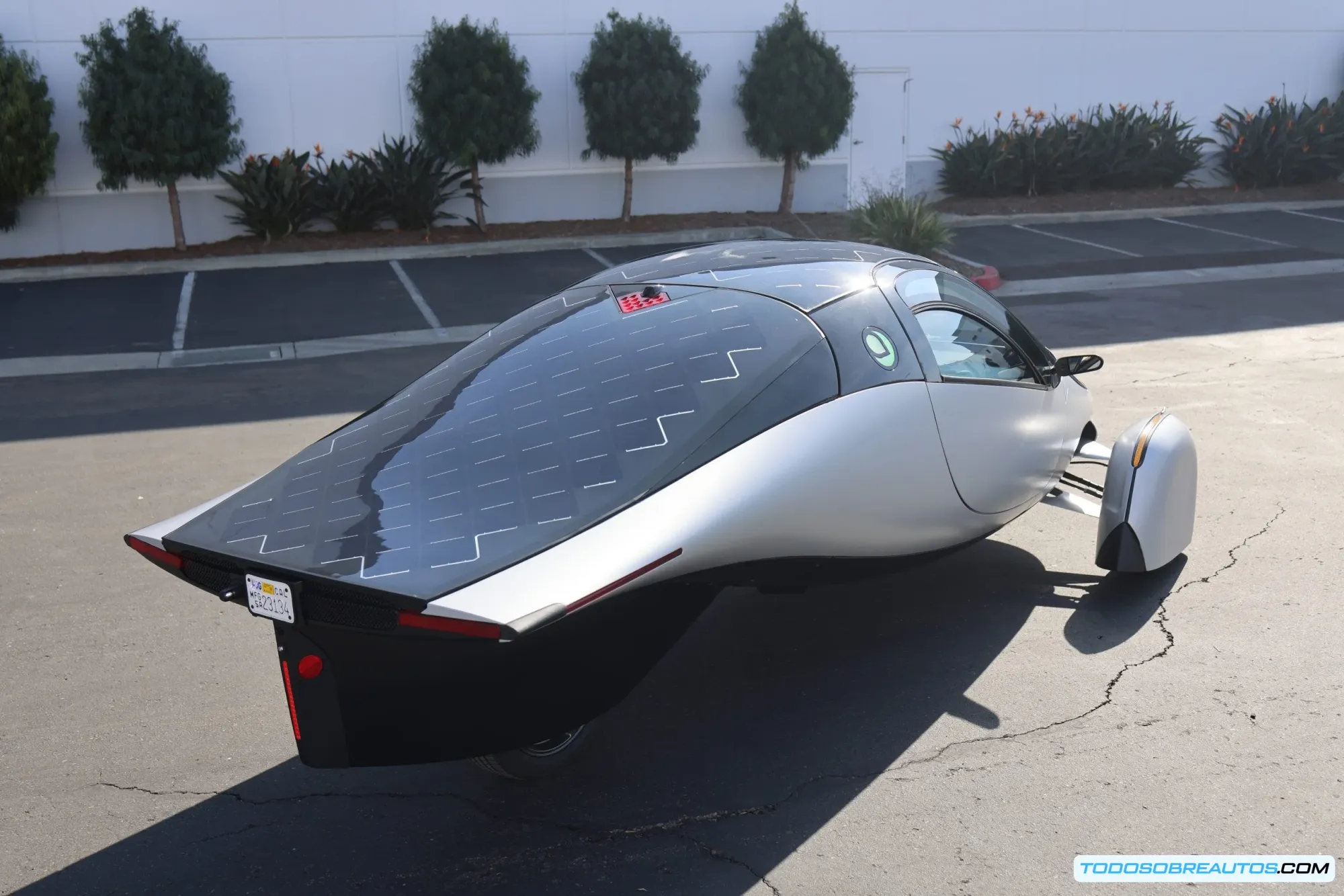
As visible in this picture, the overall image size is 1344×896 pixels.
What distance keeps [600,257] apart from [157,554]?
44.5ft

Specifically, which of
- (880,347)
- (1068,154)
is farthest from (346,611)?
(1068,154)

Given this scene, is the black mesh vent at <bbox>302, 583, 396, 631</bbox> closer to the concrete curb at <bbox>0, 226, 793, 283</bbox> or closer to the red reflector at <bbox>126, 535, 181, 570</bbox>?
the red reflector at <bbox>126, 535, 181, 570</bbox>

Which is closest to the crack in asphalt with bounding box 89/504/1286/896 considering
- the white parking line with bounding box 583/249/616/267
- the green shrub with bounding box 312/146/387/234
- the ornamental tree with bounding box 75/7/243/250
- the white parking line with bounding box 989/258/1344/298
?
the white parking line with bounding box 989/258/1344/298

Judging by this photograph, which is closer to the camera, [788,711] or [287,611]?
[287,611]

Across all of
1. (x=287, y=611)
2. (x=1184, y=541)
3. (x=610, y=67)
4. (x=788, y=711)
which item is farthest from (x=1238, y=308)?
(x=287, y=611)

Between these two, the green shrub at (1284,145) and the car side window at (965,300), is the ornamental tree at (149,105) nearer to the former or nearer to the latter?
the car side window at (965,300)

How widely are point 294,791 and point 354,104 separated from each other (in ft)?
50.6

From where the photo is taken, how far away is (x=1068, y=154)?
2080cm

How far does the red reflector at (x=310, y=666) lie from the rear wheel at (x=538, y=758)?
762 mm

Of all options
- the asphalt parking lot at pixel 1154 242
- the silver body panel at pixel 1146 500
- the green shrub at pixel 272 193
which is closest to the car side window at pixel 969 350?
the silver body panel at pixel 1146 500

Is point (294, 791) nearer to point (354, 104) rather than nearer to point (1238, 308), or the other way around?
point (1238, 308)

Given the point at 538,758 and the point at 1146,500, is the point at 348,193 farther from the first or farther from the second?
the point at 538,758

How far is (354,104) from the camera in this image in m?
17.9

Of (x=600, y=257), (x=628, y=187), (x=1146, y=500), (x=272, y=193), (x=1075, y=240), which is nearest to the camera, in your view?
(x=1146, y=500)
